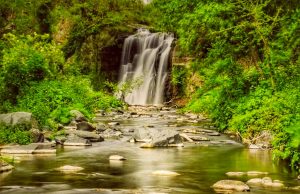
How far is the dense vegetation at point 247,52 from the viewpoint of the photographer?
18578 millimetres

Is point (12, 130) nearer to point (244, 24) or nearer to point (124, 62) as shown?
point (244, 24)

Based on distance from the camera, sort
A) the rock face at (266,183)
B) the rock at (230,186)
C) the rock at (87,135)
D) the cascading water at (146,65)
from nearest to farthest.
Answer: the rock at (230,186) < the rock face at (266,183) < the rock at (87,135) < the cascading water at (146,65)

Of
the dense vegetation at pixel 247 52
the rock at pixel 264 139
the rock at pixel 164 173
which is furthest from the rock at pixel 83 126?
the rock at pixel 164 173

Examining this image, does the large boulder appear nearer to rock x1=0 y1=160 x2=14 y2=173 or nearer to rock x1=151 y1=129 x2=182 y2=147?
rock x1=151 y1=129 x2=182 y2=147

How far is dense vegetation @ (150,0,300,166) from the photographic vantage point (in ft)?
61.0

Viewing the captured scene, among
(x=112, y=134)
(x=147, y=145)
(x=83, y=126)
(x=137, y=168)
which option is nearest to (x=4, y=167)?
(x=137, y=168)

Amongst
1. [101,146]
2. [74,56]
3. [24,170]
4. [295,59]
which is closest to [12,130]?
[101,146]

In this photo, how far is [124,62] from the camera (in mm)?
45938

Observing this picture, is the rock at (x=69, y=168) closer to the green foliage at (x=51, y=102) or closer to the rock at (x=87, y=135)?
the rock at (x=87, y=135)

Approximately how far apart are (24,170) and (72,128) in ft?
24.6

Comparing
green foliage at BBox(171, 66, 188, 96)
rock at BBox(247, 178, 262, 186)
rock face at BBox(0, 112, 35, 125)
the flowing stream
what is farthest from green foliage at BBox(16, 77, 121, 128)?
green foliage at BBox(171, 66, 188, 96)

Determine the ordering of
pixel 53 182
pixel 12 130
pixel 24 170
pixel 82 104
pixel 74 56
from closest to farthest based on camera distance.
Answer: pixel 53 182
pixel 24 170
pixel 12 130
pixel 82 104
pixel 74 56

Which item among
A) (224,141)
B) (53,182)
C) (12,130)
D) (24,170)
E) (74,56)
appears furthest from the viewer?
(74,56)

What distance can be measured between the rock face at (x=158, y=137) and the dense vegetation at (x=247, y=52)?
245 centimetres
